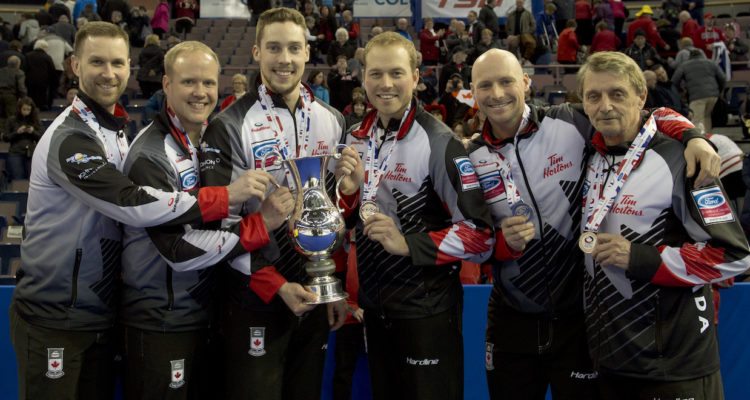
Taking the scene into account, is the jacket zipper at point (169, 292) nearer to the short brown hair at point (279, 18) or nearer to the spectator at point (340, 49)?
the short brown hair at point (279, 18)

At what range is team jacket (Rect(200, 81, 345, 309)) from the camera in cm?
365

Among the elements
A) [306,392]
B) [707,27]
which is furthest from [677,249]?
[707,27]

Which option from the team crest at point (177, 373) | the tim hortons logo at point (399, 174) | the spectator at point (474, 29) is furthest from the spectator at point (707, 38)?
the team crest at point (177, 373)

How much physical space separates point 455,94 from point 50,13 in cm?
1061

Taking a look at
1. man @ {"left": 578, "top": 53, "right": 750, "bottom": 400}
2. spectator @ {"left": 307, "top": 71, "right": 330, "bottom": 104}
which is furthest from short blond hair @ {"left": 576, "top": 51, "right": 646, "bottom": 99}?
spectator @ {"left": 307, "top": 71, "right": 330, "bottom": 104}

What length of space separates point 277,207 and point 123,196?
2.27 feet

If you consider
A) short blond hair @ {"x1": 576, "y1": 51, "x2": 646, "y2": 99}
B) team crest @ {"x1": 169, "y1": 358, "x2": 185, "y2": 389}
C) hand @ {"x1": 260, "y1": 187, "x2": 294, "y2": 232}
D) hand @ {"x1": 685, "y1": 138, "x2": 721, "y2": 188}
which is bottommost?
team crest @ {"x1": 169, "y1": 358, "x2": 185, "y2": 389}

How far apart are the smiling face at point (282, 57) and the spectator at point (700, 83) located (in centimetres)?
1169

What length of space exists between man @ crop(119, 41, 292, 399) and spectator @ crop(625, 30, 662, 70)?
13.2 meters

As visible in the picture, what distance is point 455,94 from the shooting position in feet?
41.2

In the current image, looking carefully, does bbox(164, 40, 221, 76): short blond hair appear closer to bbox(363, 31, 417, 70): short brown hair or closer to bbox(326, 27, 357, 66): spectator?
bbox(363, 31, 417, 70): short brown hair

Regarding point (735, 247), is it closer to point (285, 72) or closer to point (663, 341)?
point (663, 341)

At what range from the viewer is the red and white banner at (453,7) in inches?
778

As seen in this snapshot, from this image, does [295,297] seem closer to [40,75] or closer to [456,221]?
[456,221]
